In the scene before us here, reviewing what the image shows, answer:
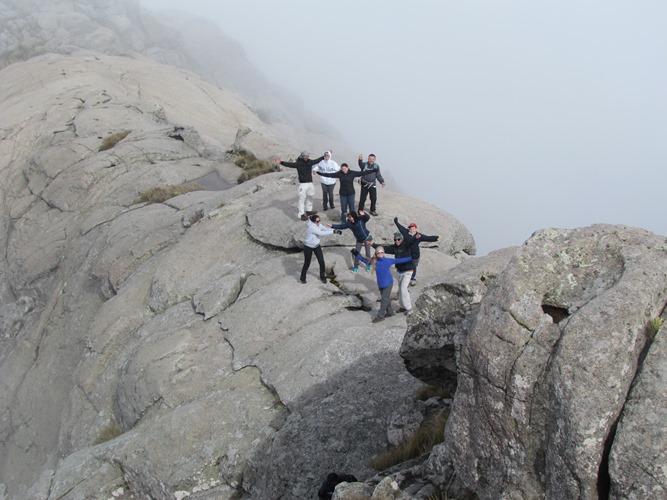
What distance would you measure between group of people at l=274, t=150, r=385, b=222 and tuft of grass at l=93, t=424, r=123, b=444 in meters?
10.9

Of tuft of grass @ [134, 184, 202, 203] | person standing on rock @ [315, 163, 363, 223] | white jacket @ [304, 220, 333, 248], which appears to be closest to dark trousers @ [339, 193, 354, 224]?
person standing on rock @ [315, 163, 363, 223]

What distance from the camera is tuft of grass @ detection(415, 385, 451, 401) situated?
13538 millimetres

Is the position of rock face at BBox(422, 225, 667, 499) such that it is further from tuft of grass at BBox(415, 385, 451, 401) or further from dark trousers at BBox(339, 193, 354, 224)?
dark trousers at BBox(339, 193, 354, 224)

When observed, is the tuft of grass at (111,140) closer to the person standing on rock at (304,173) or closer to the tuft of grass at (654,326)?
the person standing on rock at (304,173)

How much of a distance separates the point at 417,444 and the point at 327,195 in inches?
627

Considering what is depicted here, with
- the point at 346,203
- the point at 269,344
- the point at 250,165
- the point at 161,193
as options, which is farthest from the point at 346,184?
the point at 250,165

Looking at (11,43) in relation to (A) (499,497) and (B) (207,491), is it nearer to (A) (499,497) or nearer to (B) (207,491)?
(B) (207,491)

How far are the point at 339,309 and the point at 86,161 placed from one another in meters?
29.1

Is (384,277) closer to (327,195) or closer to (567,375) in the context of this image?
(327,195)

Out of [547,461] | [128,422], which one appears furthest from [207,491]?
[547,461]

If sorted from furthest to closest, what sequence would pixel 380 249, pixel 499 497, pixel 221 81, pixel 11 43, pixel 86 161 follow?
pixel 221 81 → pixel 11 43 → pixel 86 161 → pixel 380 249 → pixel 499 497

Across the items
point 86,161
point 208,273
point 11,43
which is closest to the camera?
point 208,273

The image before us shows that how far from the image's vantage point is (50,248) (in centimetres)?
3584

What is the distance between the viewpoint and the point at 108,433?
2105 centimetres
